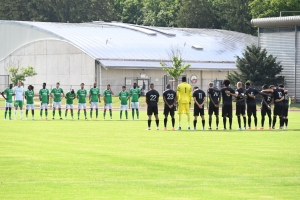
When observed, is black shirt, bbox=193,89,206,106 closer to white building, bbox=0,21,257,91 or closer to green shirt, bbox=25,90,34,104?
green shirt, bbox=25,90,34,104

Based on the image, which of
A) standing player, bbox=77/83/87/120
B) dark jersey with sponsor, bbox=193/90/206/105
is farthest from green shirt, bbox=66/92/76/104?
dark jersey with sponsor, bbox=193/90/206/105

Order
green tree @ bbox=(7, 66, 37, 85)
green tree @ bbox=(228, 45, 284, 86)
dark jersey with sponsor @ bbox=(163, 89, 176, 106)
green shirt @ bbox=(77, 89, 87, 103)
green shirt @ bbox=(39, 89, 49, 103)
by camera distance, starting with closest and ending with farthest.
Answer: dark jersey with sponsor @ bbox=(163, 89, 176, 106) < green shirt @ bbox=(77, 89, 87, 103) < green shirt @ bbox=(39, 89, 49, 103) < green tree @ bbox=(228, 45, 284, 86) < green tree @ bbox=(7, 66, 37, 85)

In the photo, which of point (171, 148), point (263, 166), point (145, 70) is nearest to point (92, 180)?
point (263, 166)

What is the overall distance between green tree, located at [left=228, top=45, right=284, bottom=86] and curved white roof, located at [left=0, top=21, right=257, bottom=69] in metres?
14.7

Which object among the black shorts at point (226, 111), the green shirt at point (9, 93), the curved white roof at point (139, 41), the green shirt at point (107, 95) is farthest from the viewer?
the curved white roof at point (139, 41)

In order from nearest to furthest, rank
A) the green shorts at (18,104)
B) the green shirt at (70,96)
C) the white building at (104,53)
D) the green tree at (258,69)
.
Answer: the green shorts at (18,104) < the green shirt at (70,96) < the green tree at (258,69) < the white building at (104,53)

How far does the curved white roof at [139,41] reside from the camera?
78.8 meters

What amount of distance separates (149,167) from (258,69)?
166ft

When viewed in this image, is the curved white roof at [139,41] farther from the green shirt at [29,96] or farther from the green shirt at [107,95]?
the green shirt at [29,96]

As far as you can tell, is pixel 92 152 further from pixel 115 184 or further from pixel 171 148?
pixel 115 184

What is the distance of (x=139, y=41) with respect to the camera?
275 feet

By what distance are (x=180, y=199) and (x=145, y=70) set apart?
66.6 meters

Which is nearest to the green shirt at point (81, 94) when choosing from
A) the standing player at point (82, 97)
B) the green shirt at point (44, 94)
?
the standing player at point (82, 97)

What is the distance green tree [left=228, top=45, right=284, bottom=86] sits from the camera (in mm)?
66562
